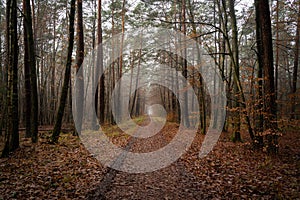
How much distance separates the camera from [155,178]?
602cm

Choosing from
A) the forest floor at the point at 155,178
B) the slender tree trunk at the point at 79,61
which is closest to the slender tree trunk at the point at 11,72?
the forest floor at the point at 155,178

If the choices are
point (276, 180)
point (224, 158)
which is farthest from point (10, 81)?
point (276, 180)

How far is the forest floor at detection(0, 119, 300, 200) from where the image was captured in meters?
4.76

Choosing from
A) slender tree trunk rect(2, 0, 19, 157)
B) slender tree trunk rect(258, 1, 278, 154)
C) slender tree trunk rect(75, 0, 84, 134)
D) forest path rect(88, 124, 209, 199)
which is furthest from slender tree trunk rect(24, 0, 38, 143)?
slender tree trunk rect(258, 1, 278, 154)

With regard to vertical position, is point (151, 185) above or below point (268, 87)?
below

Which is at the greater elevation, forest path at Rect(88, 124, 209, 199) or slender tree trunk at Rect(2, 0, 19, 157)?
slender tree trunk at Rect(2, 0, 19, 157)

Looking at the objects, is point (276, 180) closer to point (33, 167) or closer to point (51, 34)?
point (33, 167)

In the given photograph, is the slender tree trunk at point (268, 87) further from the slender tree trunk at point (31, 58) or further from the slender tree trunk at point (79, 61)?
the slender tree trunk at point (31, 58)

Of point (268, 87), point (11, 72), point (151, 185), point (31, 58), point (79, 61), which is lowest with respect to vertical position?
point (151, 185)

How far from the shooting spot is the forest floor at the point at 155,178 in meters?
4.76

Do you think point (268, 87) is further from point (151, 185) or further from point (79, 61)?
point (79, 61)

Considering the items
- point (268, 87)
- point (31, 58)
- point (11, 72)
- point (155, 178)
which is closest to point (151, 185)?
point (155, 178)

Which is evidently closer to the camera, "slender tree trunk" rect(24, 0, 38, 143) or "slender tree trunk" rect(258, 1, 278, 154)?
"slender tree trunk" rect(258, 1, 278, 154)

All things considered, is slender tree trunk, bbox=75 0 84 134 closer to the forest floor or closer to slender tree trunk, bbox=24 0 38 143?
slender tree trunk, bbox=24 0 38 143
